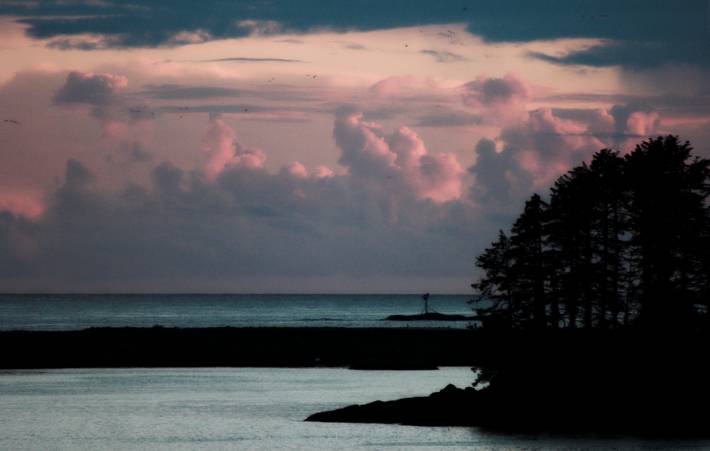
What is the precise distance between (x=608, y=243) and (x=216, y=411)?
102 ft

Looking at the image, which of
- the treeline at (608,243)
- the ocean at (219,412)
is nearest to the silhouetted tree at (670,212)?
the treeline at (608,243)

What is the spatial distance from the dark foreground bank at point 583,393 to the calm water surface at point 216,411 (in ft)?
7.40

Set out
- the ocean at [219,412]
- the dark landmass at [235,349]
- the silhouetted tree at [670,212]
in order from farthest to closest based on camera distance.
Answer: the dark landmass at [235,349] < the silhouetted tree at [670,212] < the ocean at [219,412]

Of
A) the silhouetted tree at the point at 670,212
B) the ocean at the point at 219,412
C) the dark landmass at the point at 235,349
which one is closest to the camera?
the ocean at the point at 219,412

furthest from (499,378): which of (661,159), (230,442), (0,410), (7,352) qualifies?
(7,352)

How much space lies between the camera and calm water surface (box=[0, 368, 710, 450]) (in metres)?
60.8

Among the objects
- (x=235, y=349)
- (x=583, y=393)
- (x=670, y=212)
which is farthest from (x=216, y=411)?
(x=235, y=349)

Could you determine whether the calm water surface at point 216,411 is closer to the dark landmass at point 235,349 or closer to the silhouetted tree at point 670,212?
the dark landmass at point 235,349

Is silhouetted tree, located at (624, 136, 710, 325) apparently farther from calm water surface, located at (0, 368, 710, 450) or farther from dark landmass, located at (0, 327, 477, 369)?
dark landmass, located at (0, 327, 477, 369)

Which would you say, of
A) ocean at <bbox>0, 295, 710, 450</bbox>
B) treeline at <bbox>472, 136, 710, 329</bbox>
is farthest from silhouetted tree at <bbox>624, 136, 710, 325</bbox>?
ocean at <bbox>0, 295, 710, 450</bbox>

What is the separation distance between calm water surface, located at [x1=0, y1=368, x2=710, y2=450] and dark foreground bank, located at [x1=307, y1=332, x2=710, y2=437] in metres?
2.25

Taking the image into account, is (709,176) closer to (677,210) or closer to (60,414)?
(677,210)

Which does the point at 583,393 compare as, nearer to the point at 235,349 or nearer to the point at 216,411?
the point at 216,411

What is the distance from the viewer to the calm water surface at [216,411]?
60812mm
